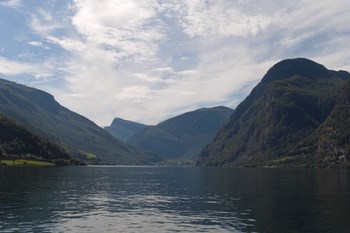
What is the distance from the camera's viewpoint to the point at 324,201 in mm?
94938

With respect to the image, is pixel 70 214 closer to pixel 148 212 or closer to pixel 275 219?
pixel 148 212

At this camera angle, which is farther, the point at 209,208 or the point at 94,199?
the point at 94,199

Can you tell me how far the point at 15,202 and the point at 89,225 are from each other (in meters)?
32.4

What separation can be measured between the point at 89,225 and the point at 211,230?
Answer: 1887cm

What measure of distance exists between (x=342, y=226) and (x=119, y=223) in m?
34.5

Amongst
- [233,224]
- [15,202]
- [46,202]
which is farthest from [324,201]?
[15,202]

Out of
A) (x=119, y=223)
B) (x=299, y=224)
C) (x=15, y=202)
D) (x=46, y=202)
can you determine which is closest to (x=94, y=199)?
(x=46, y=202)

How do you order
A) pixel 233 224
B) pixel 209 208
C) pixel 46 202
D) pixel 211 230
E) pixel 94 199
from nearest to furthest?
pixel 211 230
pixel 233 224
pixel 209 208
pixel 46 202
pixel 94 199

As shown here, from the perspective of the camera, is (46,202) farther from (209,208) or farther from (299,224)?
(299,224)

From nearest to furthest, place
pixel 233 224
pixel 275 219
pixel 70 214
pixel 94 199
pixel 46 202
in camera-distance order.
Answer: pixel 233 224, pixel 275 219, pixel 70 214, pixel 46 202, pixel 94 199

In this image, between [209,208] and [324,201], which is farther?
[324,201]

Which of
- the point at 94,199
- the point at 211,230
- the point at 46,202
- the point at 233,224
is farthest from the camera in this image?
the point at 94,199

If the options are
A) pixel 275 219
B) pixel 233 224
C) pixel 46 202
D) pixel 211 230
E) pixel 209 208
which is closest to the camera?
pixel 211 230

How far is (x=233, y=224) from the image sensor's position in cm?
6438
